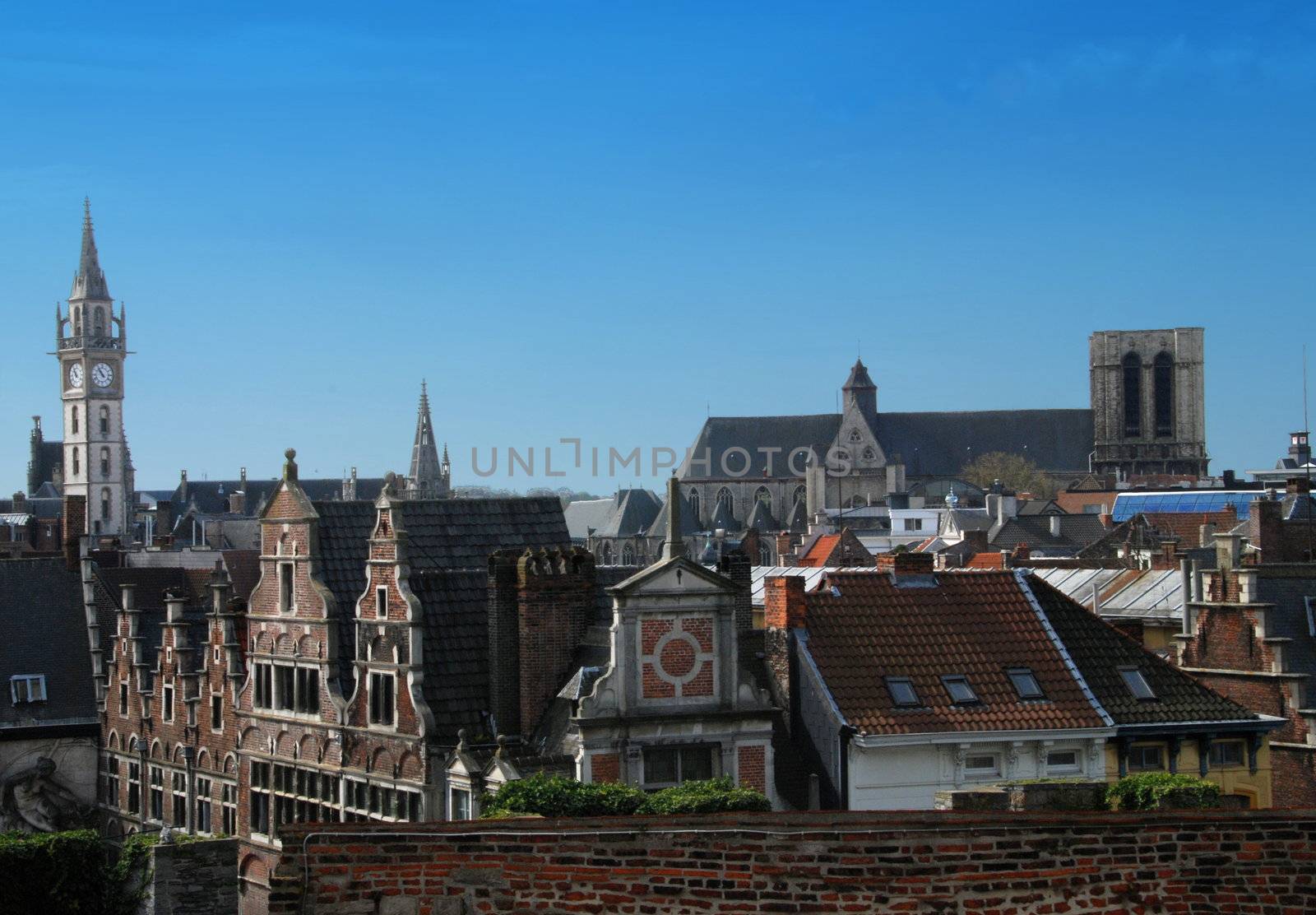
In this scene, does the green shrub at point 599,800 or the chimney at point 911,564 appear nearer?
the green shrub at point 599,800

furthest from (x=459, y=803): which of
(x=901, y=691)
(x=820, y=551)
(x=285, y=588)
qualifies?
(x=820, y=551)

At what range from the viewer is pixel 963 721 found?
25188 mm

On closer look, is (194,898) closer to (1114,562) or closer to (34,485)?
(1114,562)

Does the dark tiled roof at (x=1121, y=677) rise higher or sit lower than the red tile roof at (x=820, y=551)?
lower

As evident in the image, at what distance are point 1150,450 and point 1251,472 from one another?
35.1 m

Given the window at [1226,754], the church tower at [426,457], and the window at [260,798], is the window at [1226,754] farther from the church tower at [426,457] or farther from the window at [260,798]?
the church tower at [426,457]

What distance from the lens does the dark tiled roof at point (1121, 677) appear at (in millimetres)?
26484

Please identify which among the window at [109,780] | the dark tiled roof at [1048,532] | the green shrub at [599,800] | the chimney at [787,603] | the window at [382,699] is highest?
the dark tiled roof at [1048,532]

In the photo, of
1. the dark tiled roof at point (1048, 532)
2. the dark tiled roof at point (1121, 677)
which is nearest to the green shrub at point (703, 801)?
the dark tiled roof at point (1121, 677)

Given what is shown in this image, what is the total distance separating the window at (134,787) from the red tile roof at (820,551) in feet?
155

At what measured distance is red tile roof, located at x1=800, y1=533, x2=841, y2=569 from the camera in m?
85.9

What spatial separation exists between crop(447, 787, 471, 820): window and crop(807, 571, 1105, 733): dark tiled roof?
5249 millimetres

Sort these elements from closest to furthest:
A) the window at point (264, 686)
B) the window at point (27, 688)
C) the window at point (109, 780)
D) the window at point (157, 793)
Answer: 1. the window at point (264, 686)
2. the window at point (157, 793)
3. the window at point (109, 780)
4. the window at point (27, 688)

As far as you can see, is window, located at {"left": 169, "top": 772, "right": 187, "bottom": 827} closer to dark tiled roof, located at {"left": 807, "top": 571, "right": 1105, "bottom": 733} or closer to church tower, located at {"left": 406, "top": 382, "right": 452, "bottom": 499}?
dark tiled roof, located at {"left": 807, "top": 571, "right": 1105, "bottom": 733}
